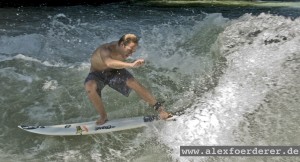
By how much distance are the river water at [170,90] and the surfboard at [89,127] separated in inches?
3.7

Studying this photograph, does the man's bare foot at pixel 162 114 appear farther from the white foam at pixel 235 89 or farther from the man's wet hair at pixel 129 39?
the man's wet hair at pixel 129 39

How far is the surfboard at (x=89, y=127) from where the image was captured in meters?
5.70

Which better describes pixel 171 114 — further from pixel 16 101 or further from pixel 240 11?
pixel 240 11

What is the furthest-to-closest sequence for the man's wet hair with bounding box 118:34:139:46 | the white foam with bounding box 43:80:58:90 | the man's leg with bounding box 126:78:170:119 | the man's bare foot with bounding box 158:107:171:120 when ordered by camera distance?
the white foam with bounding box 43:80:58:90, the man's bare foot with bounding box 158:107:171:120, the man's leg with bounding box 126:78:170:119, the man's wet hair with bounding box 118:34:139:46

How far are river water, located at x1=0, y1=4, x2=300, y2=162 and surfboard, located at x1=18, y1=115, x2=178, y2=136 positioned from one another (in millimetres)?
95

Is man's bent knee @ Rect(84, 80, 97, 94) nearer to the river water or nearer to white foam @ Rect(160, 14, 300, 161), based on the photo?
the river water

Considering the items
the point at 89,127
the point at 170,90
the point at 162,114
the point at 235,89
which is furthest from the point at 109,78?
the point at 235,89

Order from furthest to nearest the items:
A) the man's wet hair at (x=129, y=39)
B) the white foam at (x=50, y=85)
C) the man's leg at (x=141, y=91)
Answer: the white foam at (x=50, y=85) < the man's leg at (x=141, y=91) < the man's wet hair at (x=129, y=39)

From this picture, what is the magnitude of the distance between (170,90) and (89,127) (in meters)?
1.82

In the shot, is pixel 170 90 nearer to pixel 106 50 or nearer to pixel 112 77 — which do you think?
pixel 112 77

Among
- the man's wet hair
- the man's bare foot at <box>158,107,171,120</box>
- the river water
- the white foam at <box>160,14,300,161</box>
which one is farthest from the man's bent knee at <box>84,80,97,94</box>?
the white foam at <box>160,14,300,161</box>

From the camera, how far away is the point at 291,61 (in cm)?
690

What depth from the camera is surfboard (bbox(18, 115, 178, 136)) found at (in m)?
5.70

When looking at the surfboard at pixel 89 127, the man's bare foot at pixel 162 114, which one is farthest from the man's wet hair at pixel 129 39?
the surfboard at pixel 89 127
